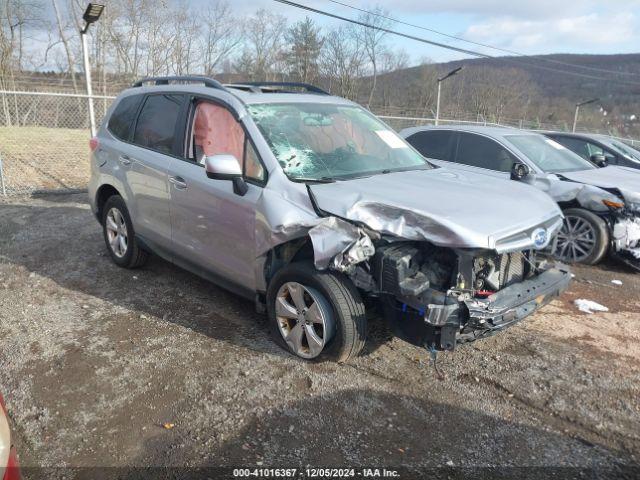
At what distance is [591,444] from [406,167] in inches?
94.5

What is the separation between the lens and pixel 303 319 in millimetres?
3488

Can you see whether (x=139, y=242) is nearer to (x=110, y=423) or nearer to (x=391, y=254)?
(x=110, y=423)

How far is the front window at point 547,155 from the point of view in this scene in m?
6.66

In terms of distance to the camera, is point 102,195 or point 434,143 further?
point 434,143

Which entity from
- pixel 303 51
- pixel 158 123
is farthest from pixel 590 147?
pixel 303 51

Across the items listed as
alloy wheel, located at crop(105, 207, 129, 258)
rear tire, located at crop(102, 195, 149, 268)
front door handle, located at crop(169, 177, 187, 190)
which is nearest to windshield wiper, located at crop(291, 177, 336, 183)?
front door handle, located at crop(169, 177, 187, 190)

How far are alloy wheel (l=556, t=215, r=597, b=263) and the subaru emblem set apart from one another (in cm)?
300

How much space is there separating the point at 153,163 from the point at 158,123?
42 centimetres

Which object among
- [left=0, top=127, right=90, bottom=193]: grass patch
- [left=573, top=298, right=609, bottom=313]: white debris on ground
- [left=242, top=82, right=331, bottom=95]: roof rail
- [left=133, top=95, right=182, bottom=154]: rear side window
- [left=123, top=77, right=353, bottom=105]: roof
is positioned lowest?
[left=573, top=298, right=609, bottom=313]: white debris on ground

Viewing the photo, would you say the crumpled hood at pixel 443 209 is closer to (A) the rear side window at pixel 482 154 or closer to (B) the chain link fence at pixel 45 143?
(A) the rear side window at pixel 482 154

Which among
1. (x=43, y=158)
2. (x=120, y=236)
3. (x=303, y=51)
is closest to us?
(x=120, y=236)

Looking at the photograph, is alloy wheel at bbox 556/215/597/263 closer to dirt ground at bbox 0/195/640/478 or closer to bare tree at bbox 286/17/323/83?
dirt ground at bbox 0/195/640/478

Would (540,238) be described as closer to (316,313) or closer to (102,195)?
(316,313)

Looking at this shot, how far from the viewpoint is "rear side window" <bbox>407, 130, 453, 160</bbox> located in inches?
291
